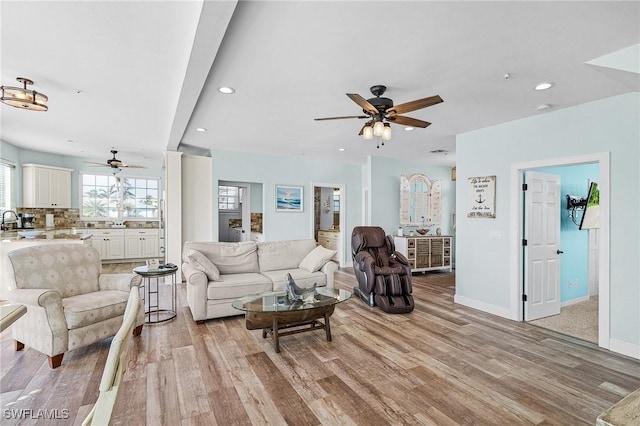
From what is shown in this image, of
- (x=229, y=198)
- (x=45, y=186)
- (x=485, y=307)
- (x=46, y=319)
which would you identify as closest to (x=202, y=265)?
(x=46, y=319)

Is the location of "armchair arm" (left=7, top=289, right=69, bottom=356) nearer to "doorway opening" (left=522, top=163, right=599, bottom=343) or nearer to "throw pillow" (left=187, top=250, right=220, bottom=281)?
"throw pillow" (left=187, top=250, right=220, bottom=281)

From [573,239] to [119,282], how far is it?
252 inches

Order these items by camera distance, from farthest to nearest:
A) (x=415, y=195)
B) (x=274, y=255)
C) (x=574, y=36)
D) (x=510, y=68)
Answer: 1. (x=415, y=195)
2. (x=274, y=255)
3. (x=510, y=68)
4. (x=574, y=36)

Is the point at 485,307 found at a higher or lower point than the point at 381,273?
lower

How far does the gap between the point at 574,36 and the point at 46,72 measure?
14.9 feet

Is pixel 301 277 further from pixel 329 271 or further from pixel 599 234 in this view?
pixel 599 234

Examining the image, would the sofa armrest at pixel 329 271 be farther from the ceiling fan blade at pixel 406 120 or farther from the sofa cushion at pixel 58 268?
the sofa cushion at pixel 58 268

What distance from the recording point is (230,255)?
173 inches

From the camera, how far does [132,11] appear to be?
6.59ft

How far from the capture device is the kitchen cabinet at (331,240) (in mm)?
7802

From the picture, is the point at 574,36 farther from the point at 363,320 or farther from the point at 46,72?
the point at 46,72

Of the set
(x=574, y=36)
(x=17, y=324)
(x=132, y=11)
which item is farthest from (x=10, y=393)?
(x=574, y=36)

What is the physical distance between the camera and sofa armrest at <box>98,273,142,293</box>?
3.28m

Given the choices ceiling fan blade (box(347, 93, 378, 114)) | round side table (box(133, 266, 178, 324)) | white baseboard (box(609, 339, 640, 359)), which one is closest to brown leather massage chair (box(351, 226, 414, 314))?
white baseboard (box(609, 339, 640, 359))
